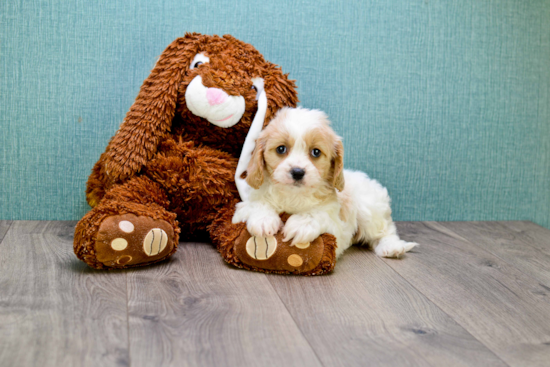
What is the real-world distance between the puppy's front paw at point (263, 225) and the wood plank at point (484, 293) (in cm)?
40

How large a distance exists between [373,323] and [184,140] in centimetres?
82

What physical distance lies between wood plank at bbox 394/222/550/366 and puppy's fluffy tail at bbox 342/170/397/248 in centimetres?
11

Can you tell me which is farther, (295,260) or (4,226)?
(4,226)

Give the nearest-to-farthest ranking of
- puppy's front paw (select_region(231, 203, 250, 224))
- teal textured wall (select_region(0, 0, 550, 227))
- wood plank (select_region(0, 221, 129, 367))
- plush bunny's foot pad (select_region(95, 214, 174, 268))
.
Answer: wood plank (select_region(0, 221, 129, 367)), plush bunny's foot pad (select_region(95, 214, 174, 268)), puppy's front paw (select_region(231, 203, 250, 224)), teal textured wall (select_region(0, 0, 550, 227))

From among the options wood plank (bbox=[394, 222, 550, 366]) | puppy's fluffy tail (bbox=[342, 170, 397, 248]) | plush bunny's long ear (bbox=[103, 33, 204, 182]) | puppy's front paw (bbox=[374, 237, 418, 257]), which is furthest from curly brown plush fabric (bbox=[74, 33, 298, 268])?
wood plank (bbox=[394, 222, 550, 366])

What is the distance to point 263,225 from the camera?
1.40m

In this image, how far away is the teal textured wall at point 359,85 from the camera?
1.77 metres

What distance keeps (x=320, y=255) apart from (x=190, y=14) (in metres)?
0.97

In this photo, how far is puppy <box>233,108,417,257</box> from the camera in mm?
1371

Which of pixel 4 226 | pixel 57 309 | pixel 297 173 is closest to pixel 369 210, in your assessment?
pixel 297 173

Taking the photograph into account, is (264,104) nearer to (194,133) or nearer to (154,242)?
(194,133)

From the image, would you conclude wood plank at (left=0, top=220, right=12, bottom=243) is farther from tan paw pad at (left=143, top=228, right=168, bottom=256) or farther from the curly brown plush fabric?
tan paw pad at (left=143, top=228, right=168, bottom=256)

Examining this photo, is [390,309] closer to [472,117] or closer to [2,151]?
[472,117]

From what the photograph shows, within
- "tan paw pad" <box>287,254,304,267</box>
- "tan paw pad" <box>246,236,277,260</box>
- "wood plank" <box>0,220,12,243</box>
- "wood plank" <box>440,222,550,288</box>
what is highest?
"tan paw pad" <box>246,236,277,260</box>
